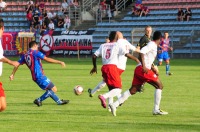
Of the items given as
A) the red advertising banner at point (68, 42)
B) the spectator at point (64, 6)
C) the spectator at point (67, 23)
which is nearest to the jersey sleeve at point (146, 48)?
the red advertising banner at point (68, 42)

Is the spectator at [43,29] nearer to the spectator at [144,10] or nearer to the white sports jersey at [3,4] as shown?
the white sports jersey at [3,4]

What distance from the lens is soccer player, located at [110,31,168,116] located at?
17.0m

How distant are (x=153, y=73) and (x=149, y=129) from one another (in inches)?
123

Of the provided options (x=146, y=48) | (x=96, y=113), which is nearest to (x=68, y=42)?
(x=96, y=113)

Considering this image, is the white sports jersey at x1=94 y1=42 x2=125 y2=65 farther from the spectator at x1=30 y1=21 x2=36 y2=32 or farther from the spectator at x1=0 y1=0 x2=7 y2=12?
the spectator at x1=0 y1=0 x2=7 y2=12

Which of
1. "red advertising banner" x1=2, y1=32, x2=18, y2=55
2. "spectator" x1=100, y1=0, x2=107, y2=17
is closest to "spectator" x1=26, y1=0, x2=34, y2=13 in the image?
"red advertising banner" x1=2, y1=32, x2=18, y2=55

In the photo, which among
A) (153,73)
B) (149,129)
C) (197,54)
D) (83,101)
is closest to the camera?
(149,129)

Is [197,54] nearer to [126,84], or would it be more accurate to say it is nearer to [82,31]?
[82,31]

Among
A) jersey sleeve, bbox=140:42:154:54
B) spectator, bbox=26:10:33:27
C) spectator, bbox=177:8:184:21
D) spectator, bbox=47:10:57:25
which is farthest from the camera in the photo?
spectator, bbox=26:10:33:27

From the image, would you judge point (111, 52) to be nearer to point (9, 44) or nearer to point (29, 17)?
point (9, 44)

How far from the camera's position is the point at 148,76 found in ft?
56.5

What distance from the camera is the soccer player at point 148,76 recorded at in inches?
669

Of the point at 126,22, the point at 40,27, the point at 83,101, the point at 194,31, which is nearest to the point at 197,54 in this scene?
the point at 194,31

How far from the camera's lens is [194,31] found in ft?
172
